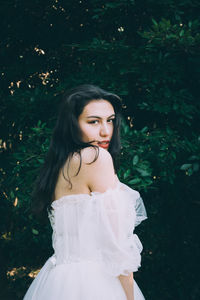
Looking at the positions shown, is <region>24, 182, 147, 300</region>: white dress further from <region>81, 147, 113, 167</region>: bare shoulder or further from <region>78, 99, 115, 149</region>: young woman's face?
<region>78, 99, 115, 149</region>: young woman's face

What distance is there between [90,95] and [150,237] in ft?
7.97

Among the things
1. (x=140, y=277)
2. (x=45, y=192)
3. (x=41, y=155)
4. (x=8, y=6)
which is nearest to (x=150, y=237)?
(x=140, y=277)

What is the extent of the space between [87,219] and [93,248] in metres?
0.16

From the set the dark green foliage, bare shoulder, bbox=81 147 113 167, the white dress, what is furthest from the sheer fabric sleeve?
the dark green foliage

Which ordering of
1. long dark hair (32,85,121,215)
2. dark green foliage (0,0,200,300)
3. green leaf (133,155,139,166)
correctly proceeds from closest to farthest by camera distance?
long dark hair (32,85,121,215) < green leaf (133,155,139,166) < dark green foliage (0,0,200,300)

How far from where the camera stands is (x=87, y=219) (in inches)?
72.1

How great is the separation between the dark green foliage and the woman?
1.00 meters

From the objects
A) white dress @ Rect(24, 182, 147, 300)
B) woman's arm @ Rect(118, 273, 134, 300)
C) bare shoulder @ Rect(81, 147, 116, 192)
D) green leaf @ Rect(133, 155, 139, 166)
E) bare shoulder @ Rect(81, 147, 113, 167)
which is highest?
bare shoulder @ Rect(81, 147, 113, 167)

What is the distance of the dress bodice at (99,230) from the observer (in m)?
1.79

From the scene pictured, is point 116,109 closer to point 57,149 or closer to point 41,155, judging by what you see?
point 57,149

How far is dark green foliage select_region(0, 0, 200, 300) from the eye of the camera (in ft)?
10.6

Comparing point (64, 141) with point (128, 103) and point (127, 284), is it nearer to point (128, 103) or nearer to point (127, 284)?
point (127, 284)

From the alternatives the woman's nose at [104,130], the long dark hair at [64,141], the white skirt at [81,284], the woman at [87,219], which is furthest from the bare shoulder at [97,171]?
the white skirt at [81,284]

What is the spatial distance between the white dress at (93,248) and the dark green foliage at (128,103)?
1.09 m
